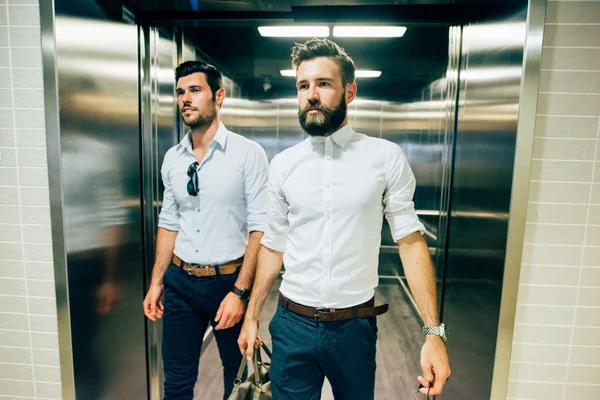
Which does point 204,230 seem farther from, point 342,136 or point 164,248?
point 342,136

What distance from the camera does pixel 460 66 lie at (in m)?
2.10

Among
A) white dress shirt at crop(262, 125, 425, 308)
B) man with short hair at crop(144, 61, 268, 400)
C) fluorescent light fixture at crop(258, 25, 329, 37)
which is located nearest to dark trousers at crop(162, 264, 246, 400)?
man with short hair at crop(144, 61, 268, 400)

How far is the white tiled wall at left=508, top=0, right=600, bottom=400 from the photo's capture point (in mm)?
1466

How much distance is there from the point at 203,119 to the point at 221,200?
0.46 metres

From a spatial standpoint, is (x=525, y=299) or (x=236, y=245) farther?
(x=236, y=245)

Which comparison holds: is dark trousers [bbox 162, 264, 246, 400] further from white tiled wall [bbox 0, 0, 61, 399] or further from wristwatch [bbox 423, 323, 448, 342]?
wristwatch [bbox 423, 323, 448, 342]

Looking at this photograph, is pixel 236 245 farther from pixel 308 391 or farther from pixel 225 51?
pixel 225 51

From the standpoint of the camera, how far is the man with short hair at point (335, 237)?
55.5 inches

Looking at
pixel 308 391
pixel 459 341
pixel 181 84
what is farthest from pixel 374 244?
pixel 181 84

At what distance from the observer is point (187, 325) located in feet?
6.40

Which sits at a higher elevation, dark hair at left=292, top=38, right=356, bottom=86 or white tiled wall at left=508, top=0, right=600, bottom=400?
dark hair at left=292, top=38, right=356, bottom=86

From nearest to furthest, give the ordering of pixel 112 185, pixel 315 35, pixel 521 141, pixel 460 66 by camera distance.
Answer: pixel 521 141 → pixel 112 185 → pixel 460 66 → pixel 315 35

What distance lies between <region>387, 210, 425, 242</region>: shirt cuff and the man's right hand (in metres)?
1.32

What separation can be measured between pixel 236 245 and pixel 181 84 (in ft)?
2.93
